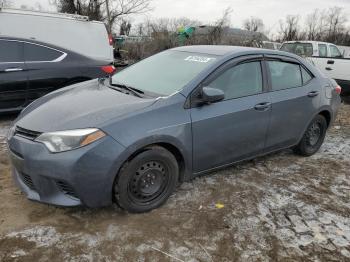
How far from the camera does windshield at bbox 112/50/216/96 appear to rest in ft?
12.9

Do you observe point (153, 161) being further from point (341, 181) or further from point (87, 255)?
point (341, 181)

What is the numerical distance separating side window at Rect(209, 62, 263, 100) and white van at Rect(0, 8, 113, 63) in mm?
5456

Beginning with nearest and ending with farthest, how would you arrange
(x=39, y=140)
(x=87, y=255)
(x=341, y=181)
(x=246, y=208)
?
(x=87, y=255), (x=39, y=140), (x=246, y=208), (x=341, y=181)

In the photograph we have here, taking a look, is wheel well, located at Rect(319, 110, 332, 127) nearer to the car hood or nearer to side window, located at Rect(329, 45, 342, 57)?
the car hood

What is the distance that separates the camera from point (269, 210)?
3863 millimetres

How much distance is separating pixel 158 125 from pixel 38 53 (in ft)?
13.6

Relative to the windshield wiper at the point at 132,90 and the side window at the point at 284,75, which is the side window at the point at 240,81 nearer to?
the side window at the point at 284,75

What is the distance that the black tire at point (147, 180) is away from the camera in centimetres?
335

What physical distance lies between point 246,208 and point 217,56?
1.66 meters

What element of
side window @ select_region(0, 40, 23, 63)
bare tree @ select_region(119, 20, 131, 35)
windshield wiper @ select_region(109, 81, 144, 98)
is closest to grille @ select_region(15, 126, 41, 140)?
windshield wiper @ select_region(109, 81, 144, 98)

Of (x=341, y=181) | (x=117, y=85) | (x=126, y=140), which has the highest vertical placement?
(x=117, y=85)

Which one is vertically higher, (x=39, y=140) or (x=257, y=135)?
(x=39, y=140)

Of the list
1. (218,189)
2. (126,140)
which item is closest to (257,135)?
(218,189)

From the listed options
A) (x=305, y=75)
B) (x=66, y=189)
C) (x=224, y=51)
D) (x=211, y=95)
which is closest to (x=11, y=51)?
(x=224, y=51)
